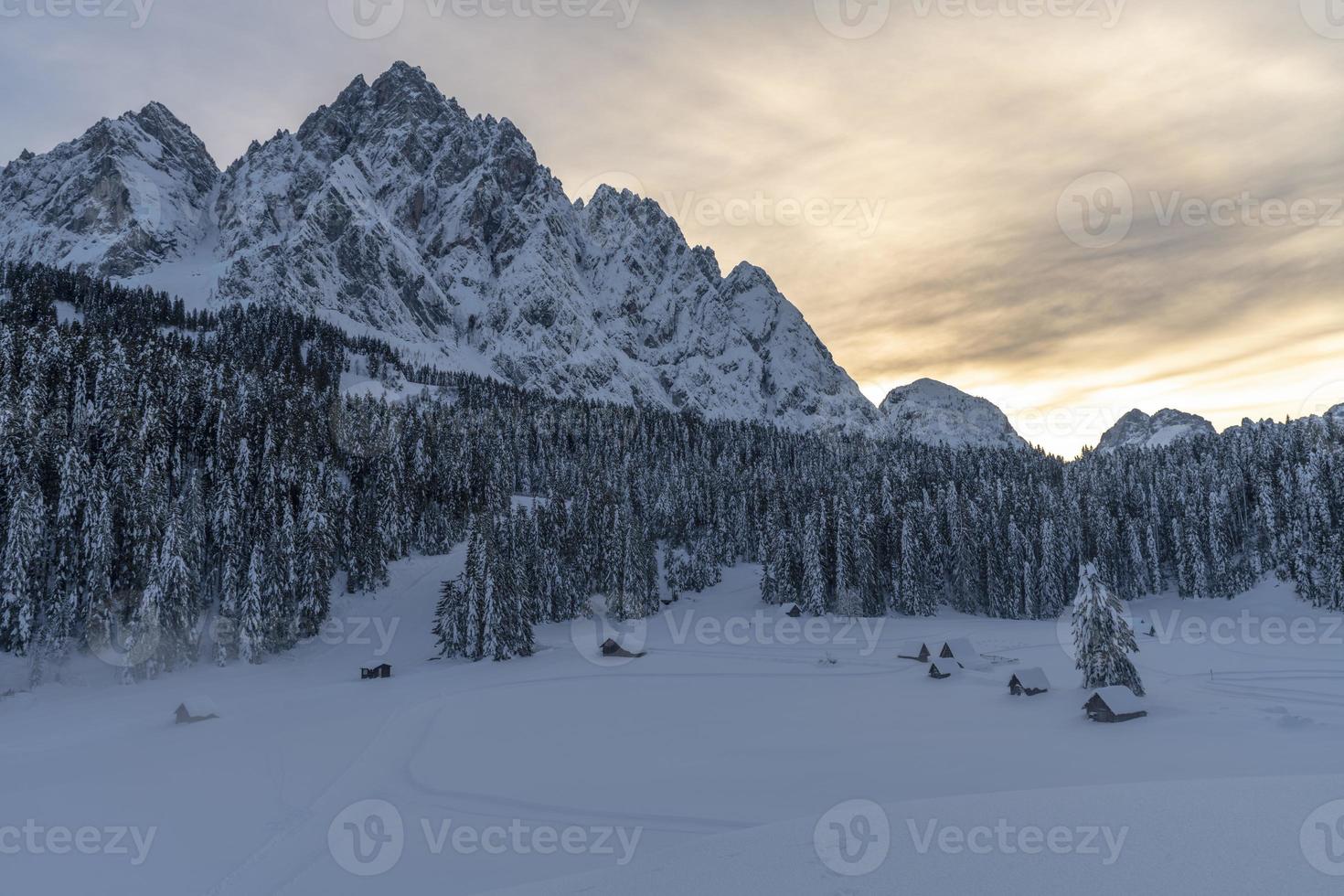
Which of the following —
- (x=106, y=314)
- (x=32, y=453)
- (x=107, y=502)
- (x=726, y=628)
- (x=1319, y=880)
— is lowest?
(x=726, y=628)

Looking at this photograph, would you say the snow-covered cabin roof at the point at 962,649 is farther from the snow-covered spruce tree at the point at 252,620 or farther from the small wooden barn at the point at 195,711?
the snow-covered spruce tree at the point at 252,620

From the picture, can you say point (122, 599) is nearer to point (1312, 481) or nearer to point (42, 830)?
point (42, 830)

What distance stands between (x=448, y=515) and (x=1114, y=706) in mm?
82739

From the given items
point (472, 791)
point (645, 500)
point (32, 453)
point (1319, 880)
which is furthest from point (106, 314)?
point (1319, 880)

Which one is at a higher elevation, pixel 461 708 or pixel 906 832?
pixel 906 832

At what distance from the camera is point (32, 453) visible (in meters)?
49.6

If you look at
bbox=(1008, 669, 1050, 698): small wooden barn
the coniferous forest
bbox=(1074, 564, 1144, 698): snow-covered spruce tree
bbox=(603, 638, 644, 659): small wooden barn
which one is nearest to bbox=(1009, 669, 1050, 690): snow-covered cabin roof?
bbox=(1008, 669, 1050, 698): small wooden barn

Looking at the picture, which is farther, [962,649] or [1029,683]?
[962,649]

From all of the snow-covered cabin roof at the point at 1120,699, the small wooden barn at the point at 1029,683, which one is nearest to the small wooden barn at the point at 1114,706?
the snow-covered cabin roof at the point at 1120,699

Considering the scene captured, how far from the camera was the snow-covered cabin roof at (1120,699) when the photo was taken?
32.8m

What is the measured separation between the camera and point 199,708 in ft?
132

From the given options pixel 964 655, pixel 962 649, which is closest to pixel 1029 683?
pixel 964 655

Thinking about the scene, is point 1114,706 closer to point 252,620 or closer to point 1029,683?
point 1029,683

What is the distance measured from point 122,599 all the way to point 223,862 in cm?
4284
